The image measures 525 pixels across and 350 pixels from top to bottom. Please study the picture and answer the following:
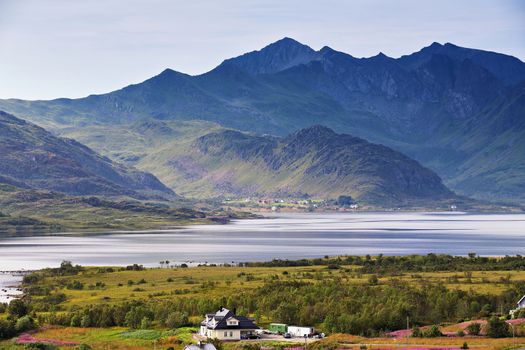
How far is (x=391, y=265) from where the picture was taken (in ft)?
546

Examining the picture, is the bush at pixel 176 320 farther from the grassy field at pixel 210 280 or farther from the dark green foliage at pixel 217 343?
the grassy field at pixel 210 280

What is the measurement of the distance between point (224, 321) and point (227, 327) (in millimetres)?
627

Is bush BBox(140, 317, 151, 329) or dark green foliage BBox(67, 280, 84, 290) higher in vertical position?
dark green foliage BBox(67, 280, 84, 290)

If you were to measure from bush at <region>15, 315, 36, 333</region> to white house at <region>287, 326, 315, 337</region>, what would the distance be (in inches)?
1042

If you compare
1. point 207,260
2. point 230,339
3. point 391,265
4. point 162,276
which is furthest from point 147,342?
point 207,260

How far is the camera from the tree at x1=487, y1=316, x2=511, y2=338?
285 feet

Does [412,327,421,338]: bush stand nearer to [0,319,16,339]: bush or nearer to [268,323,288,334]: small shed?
[268,323,288,334]: small shed

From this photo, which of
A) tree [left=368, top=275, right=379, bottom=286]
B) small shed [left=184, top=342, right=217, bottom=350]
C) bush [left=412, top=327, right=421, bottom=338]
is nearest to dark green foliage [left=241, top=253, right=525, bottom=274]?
tree [left=368, top=275, right=379, bottom=286]

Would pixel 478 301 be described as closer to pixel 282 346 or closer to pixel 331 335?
pixel 331 335

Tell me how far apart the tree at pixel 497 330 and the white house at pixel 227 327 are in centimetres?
2133

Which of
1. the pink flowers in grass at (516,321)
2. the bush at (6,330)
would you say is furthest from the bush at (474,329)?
the bush at (6,330)

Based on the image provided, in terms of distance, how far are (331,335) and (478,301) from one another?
84.9ft

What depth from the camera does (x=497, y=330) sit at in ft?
286

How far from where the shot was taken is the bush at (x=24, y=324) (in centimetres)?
10025
